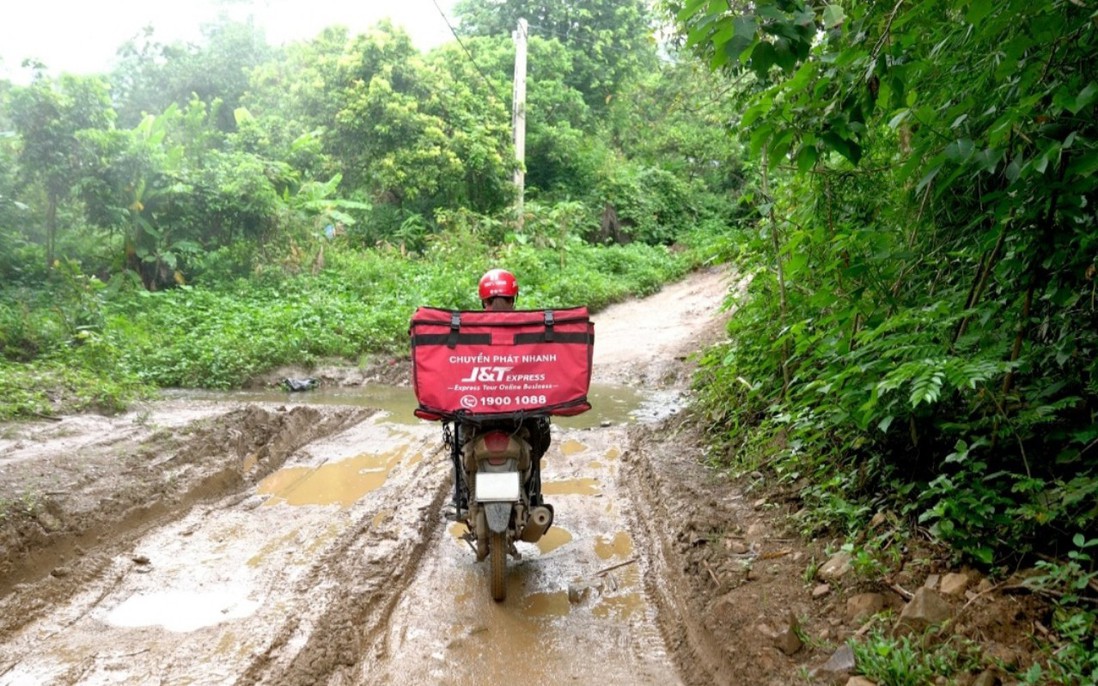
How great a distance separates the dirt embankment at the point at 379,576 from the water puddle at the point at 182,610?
0.01 meters

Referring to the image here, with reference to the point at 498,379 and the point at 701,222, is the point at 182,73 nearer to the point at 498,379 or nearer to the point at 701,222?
the point at 701,222

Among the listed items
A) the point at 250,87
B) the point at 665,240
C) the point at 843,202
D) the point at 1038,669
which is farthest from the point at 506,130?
the point at 1038,669

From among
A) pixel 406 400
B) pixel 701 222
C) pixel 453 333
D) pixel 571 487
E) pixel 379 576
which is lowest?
pixel 406 400

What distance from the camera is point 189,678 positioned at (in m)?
3.38

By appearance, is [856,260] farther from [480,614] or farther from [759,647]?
[480,614]

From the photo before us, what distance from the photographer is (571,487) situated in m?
6.41

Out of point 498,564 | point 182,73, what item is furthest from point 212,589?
point 182,73

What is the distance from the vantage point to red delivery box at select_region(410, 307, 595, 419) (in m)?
4.10

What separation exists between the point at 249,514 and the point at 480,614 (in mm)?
2493

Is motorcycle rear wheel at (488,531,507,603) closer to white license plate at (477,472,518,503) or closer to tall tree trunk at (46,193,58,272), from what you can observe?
white license plate at (477,472,518,503)

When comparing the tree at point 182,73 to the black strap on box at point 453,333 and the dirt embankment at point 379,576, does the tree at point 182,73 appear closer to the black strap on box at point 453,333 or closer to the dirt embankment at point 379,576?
the dirt embankment at point 379,576

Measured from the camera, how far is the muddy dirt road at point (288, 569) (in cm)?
357

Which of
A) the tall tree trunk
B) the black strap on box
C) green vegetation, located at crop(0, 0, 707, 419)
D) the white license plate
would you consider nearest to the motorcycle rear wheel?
the white license plate

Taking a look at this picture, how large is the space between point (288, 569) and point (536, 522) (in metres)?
1.57
